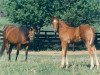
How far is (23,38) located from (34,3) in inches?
460

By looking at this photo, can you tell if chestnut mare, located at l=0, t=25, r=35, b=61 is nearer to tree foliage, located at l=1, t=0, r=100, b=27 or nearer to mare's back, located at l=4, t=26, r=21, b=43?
mare's back, located at l=4, t=26, r=21, b=43

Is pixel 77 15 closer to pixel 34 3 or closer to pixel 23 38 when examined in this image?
pixel 34 3

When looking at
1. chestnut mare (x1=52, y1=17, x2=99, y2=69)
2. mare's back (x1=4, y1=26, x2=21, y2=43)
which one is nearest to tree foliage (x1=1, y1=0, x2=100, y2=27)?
mare's back (x1=4, y1=26, x2=21, y2=43)

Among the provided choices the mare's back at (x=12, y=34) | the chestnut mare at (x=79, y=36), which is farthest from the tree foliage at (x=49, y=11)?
the chestnut mare at (x=79, y=36)

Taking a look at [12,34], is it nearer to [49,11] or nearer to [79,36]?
[79,36]

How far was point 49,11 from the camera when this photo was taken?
28.7 meters

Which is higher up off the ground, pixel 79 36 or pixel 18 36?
pixel 79 36

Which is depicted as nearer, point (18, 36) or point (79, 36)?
point (79, 36)

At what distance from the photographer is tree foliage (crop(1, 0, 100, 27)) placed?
2819cm

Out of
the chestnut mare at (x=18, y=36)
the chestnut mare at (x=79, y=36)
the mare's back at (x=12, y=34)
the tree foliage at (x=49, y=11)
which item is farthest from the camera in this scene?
the tree foliage at (x=49, y=11)

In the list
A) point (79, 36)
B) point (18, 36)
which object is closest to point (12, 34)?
point (18, 36)

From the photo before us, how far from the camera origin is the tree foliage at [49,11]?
28.2 metres

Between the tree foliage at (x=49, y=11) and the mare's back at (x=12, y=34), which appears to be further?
the tree foliage at (x=49, y=11)

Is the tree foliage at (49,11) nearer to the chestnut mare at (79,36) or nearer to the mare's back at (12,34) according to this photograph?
the mare's back at (12,34)
